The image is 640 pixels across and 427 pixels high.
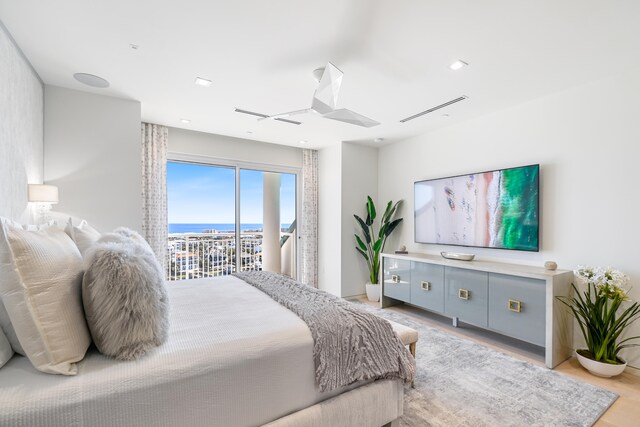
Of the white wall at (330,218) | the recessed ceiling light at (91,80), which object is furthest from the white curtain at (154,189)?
the white wall at (330,218)

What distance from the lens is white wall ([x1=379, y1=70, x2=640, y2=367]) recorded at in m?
2.48

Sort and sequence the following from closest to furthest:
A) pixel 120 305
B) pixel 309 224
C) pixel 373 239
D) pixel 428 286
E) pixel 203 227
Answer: pixel 120 305
pixel 428 286
pixel 203 227
pixel 373 239
pixel 309 224

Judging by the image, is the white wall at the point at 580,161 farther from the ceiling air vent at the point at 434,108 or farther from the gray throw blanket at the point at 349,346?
the gray throw blanket at the point at 349,346

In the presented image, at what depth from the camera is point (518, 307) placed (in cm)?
276

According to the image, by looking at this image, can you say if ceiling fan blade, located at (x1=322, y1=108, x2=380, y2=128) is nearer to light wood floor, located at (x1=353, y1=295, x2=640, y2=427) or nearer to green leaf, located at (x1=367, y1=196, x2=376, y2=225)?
green leaf, located at (x1=367, y1=196, x2=376, y2=225)

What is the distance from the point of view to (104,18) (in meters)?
1.85

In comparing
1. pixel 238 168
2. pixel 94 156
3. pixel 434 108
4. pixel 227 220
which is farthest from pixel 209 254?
pixel 434 108

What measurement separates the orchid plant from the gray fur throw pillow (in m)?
3.19

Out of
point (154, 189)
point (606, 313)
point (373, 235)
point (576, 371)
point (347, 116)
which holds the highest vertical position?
point (347, 116)

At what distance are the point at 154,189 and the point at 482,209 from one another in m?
4.19

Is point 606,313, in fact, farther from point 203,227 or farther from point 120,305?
point 203,227

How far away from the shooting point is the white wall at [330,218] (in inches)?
188

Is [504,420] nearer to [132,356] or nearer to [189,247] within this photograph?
[132,356]

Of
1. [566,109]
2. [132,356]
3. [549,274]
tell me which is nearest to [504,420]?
[549,274]
